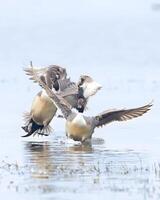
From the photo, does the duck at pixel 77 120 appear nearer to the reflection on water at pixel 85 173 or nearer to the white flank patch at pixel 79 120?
the white flank patch at pixel 79 120

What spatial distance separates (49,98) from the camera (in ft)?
54.7

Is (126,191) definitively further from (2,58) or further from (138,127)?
(2,58)

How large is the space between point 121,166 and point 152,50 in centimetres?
2944

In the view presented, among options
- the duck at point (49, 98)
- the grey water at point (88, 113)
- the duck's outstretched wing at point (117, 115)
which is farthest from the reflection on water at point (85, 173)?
the duck at point (49, 98)

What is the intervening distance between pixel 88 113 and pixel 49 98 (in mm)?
4270

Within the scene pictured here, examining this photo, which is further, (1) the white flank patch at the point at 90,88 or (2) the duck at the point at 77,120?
(1) the white flank patch at the point at 90,88

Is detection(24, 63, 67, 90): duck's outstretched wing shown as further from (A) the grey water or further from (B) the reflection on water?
(B) the reflection on water

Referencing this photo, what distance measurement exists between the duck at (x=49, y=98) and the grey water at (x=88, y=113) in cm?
21

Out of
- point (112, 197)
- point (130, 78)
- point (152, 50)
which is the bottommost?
point (112, 197)

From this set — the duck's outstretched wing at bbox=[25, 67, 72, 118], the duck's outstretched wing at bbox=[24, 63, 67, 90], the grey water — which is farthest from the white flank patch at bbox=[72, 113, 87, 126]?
the duck's outstretched wing at bbox=[24, 63, 67, 90]

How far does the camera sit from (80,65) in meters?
35.6

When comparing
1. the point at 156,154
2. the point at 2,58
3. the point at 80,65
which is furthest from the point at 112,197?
the point at 2,58

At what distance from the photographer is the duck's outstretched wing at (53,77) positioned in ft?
56.2

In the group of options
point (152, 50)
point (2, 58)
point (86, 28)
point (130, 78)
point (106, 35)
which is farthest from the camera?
point (86, 28)
